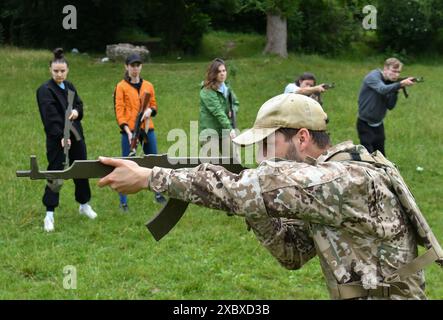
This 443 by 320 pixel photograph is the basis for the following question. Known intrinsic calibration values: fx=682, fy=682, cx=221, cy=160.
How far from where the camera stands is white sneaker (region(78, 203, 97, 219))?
8.50 meters

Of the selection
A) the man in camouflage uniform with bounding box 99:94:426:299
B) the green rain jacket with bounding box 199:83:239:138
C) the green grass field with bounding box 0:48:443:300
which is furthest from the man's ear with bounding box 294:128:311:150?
the green rain jacket with bounding box 199:83:239:138

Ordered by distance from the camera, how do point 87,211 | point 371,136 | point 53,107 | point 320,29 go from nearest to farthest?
point 53,107 < point 87,211 < point 371,136 < point 320,29

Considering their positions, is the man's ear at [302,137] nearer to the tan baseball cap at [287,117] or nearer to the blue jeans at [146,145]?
the tan baseball cap at [287,117]

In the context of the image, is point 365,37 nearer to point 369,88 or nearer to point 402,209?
point 369,88

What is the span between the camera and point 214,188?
9.21 feet

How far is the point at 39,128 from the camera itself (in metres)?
13.9

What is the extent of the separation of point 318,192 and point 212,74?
5.99 meters

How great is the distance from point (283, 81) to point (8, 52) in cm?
1048

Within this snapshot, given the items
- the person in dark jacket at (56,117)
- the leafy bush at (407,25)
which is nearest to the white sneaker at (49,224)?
the person in dark jacket at (56,117)

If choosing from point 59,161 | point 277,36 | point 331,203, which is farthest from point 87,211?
point 277,36

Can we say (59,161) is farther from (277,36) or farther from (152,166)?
(277,36)

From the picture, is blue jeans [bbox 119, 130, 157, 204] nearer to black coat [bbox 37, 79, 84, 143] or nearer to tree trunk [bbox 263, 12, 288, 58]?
black coat [bbox 37, 79, 84, 143]
